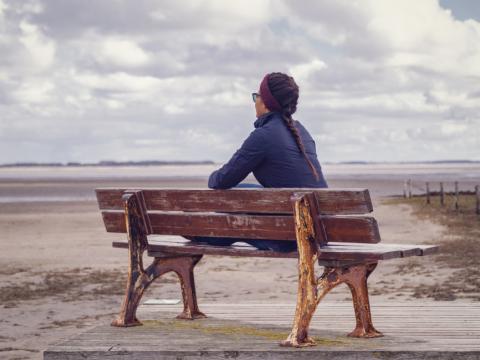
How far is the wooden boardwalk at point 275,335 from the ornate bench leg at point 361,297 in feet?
0.39

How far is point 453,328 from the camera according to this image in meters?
6.20

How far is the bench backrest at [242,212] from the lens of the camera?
5.77 meters

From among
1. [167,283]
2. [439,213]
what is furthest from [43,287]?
[439,213]

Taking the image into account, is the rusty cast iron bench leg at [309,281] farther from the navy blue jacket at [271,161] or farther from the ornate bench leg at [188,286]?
the ornate bench leg at [188,286]

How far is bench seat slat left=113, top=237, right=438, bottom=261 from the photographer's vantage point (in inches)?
227

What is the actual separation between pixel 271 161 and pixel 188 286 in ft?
4.78

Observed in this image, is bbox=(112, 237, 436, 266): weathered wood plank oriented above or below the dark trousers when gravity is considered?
below

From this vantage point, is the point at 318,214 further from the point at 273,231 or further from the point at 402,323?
the point at 402,323

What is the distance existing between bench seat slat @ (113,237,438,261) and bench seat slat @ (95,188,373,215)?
277 mm

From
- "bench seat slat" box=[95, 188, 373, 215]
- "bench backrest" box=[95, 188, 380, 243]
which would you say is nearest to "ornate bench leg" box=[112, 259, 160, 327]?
"bench backrest" box=[95, 188, 380, 243]

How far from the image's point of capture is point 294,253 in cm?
615

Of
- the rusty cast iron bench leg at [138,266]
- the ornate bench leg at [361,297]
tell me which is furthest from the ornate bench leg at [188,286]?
the ornate bench leg at [361,297]

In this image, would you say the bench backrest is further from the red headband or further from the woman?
the red headband

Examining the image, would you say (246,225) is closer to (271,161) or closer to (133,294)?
(271,161)
